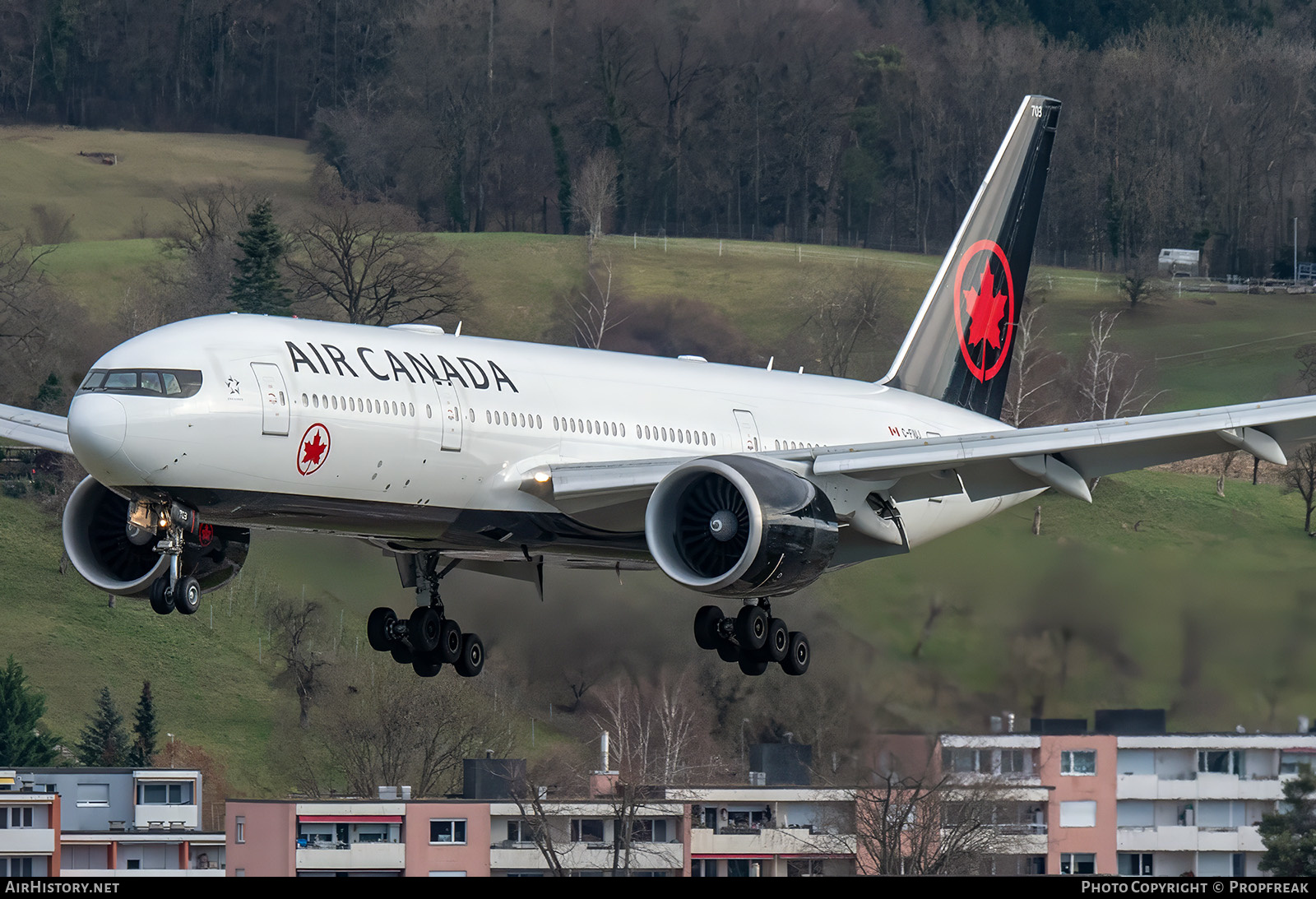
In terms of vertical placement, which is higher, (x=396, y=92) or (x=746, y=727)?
(x=396, y=92)

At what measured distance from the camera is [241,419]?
26.8 metres

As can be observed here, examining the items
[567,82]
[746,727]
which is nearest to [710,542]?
[746,727]

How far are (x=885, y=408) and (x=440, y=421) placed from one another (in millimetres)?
11638

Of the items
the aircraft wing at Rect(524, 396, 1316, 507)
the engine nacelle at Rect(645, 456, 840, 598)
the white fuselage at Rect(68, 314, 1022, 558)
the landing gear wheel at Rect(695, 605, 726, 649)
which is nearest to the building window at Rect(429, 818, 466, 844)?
the white fuselage at Rect(68, 314, 1022, 558)

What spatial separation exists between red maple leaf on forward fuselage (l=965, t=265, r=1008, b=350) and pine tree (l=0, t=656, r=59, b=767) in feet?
158

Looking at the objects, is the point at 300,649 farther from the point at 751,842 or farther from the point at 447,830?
the point at 751,842

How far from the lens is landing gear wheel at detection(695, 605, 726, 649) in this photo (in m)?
33.1

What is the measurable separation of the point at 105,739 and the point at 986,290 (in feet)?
157

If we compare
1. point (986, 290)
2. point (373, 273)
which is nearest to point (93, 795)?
point (373, 273)

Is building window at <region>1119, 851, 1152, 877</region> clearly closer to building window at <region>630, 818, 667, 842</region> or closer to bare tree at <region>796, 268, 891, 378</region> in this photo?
building window at <region>630, 818, 667, 842</region>

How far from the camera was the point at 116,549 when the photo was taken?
1273 inches
